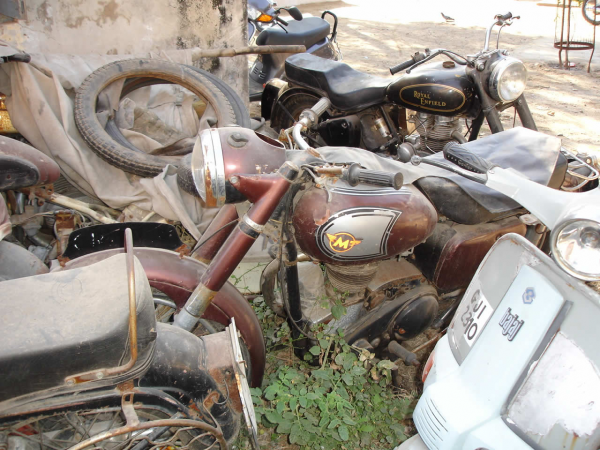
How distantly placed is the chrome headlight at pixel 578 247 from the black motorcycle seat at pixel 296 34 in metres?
4.63

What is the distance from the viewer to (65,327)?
105 cm

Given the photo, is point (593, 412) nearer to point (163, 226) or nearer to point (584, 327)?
point (584, 327)

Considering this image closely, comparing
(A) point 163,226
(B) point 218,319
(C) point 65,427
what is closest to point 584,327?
(B) point 218,319

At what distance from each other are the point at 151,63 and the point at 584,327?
302 cm

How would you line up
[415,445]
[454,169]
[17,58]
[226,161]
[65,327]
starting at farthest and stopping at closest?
[17,58] → [454,169] → [226,161] → [415,445] → [65,327]

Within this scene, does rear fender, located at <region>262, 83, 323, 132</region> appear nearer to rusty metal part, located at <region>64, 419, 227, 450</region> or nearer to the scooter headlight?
the scooter headlight

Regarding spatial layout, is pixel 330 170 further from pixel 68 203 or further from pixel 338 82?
pixel 338 82

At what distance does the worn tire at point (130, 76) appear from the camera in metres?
2.75

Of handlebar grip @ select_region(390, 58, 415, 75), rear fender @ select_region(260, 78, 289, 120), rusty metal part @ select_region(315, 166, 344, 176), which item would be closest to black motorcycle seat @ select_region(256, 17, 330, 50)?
rear fender @ select_region(260, 78, 289, 120)

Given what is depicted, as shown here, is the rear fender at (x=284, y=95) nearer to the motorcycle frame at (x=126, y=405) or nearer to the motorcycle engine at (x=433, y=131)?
the motorcycle engine at (x=433, y=131)

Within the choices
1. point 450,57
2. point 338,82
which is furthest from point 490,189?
point 338,82

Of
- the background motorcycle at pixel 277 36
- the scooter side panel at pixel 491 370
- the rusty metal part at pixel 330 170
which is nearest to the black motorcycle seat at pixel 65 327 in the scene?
the rusty metal part at pixel 330 170

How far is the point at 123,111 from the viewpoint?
126 inches

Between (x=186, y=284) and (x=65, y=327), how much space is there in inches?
25.9
